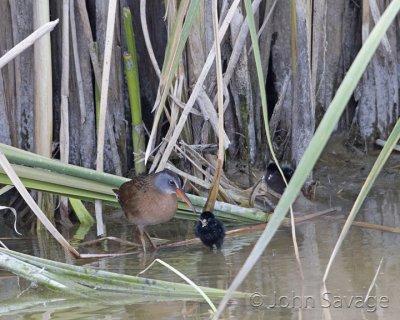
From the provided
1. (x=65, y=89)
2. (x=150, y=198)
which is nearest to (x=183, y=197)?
(x=150, y=198)

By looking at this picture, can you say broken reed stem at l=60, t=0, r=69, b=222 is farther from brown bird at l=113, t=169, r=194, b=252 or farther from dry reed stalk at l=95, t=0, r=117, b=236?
brown bird at l=113, t=169, r=194, b=252

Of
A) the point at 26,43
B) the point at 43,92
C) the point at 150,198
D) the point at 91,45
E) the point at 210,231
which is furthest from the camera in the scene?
the point at 91,45

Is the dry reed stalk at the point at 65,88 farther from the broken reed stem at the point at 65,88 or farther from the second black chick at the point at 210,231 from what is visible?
the second black chick at the point at 210,231

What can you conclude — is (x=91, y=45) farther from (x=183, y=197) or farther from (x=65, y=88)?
(x=183, y=197)

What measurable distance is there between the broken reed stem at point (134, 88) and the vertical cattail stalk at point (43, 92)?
21.1 inches

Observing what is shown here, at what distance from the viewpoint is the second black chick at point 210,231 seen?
4434 mm

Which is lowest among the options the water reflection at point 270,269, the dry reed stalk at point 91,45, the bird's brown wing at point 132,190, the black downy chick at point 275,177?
the water reflection at point 270,269

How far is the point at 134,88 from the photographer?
5.12 meters

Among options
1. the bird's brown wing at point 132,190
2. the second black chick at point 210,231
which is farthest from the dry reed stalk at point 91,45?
the second black chick at point 210,231

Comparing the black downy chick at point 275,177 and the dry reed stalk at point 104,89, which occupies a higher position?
the dry reed stalk at point 104,89

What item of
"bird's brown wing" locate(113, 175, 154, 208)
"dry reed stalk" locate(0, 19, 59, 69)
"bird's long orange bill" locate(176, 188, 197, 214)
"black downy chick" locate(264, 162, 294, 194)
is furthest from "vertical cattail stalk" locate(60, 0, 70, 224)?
"black downy chick" locate(264, 162, 294, 194)

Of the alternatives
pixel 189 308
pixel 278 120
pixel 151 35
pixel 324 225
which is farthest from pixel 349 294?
pixel 151 35

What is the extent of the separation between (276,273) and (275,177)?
56.4 inches

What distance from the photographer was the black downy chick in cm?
527
